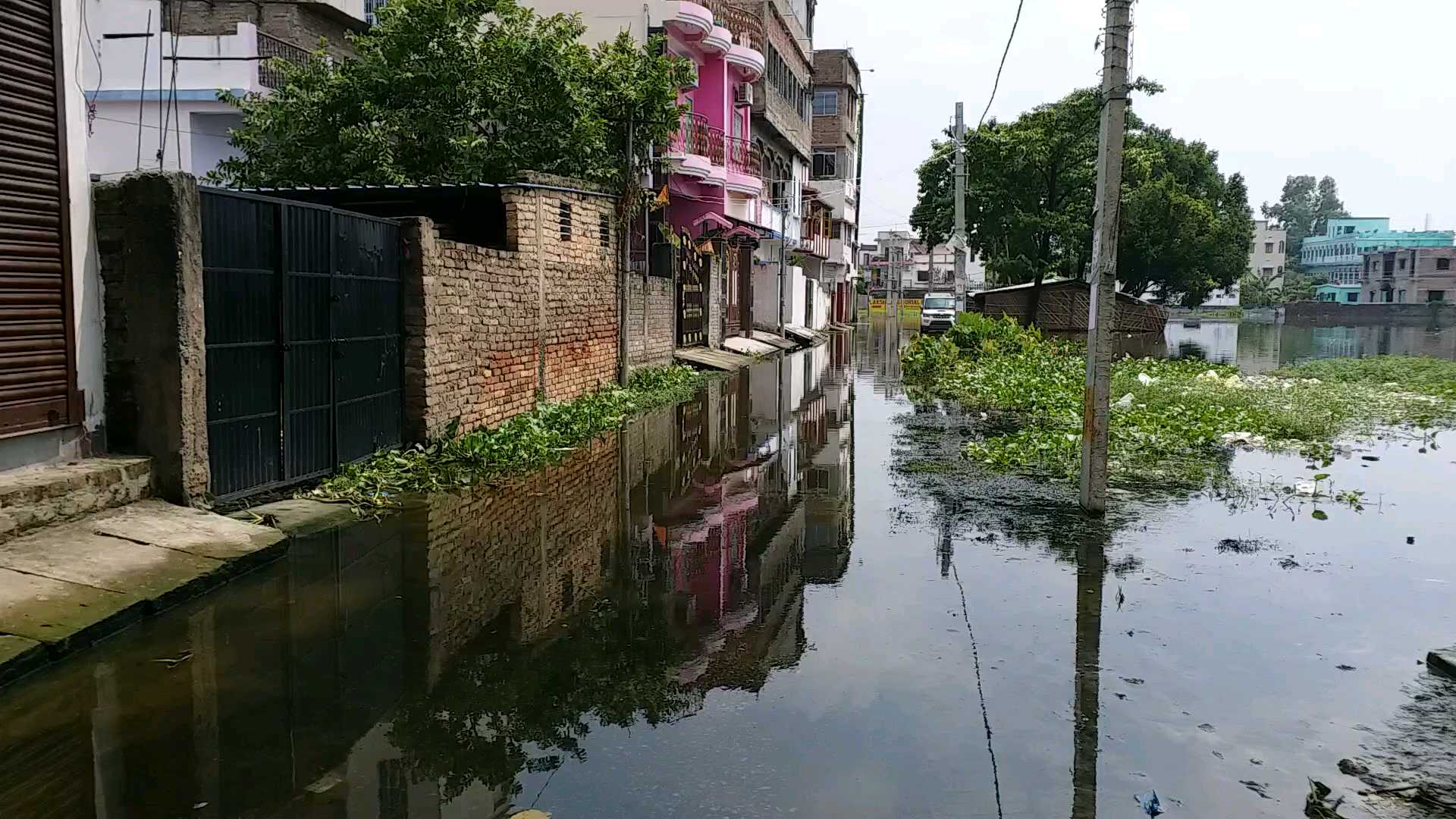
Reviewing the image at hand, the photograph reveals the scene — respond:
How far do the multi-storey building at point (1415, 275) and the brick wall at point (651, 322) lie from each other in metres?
90.0

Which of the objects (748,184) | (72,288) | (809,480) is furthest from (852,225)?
(72,288)

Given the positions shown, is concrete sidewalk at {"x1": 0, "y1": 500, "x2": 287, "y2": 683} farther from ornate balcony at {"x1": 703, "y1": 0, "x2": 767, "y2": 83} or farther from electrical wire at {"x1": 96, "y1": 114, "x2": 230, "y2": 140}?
ornate balcony at {"x1": 703, "y1": 0, "x2": 767, "y2": 83}

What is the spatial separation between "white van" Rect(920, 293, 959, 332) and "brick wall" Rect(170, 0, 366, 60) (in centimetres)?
2948

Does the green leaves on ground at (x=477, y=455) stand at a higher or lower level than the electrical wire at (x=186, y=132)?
lower

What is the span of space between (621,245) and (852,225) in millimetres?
49437

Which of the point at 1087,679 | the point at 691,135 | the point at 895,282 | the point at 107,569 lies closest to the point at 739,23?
the point at 691,135

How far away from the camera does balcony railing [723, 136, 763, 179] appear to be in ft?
90.4

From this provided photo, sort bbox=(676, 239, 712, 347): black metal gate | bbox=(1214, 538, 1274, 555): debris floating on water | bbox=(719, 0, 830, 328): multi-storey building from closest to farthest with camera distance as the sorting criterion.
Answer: bbox=(1214, 538, 1274, 555): debris floating on water → bbox=(676, 239, 712, 347): black metal gate → bbox=(719, 0, 830, 328): multi-storey building

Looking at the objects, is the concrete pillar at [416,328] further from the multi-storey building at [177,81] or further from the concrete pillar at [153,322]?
the multi-storey building at [177,81]

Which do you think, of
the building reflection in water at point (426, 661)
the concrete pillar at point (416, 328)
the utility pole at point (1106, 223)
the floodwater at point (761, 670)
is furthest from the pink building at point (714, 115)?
the floodwater at point (761, 670)

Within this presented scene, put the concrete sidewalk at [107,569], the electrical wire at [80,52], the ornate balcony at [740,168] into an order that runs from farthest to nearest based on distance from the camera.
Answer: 1. the ornate balcony at [740,168]
2. the electrical wire at [80,52]
3. the concrete sidewalk at [107,569]

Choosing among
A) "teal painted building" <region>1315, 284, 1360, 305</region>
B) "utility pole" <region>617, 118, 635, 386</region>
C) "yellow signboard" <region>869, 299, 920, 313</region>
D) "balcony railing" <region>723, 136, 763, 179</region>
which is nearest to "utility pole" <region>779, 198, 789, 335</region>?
"balcony railing" <region>723, 136, 763, 179</region>

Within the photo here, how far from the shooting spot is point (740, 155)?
93.9ft

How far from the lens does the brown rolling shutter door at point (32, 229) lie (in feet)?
21.6
